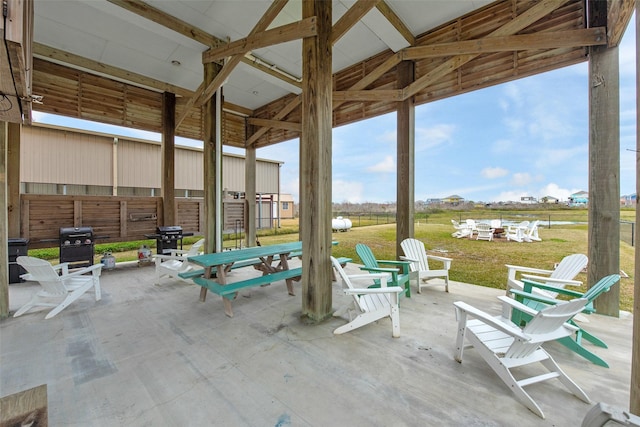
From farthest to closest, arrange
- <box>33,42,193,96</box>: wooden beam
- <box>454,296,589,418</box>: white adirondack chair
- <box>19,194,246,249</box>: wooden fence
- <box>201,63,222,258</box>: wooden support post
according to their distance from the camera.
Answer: <box>19,194,246,249</box>: wooden fence, <box>201,63,222,258</box>: wooden support post, <box>33,42,193,96</box>: wooden beam, <box>454,296,589,418</box>: white adirondack chair

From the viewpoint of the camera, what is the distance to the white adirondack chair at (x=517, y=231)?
8.27 metres

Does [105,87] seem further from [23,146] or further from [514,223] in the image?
[514,223]

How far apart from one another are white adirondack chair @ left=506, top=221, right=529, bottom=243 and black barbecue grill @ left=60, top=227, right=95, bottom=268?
11629 millimetres

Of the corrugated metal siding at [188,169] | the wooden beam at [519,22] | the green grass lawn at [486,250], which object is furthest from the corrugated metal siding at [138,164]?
the wooden beam at [519,22]

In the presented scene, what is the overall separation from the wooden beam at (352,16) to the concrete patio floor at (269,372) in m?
3.45

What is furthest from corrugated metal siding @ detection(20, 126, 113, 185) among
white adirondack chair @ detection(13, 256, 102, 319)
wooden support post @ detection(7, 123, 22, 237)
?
white adirondack chair @ detection(13, 256, 102, 319)

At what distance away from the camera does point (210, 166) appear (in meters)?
4.57

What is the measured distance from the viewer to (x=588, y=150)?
3053mm

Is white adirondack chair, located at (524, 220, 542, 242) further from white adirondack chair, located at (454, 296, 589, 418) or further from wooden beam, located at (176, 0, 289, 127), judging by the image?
wooden beam, located at (176, 0, 289, 127)

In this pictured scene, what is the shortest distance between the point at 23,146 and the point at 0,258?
755 cm

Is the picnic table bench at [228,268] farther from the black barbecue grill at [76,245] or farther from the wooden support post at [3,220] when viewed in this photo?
the black barbecue grill at [76,245]

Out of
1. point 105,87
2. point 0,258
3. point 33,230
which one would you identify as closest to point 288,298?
point 0,258

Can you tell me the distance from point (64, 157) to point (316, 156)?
9.52 metres

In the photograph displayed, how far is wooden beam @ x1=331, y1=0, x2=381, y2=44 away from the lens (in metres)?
2.85
